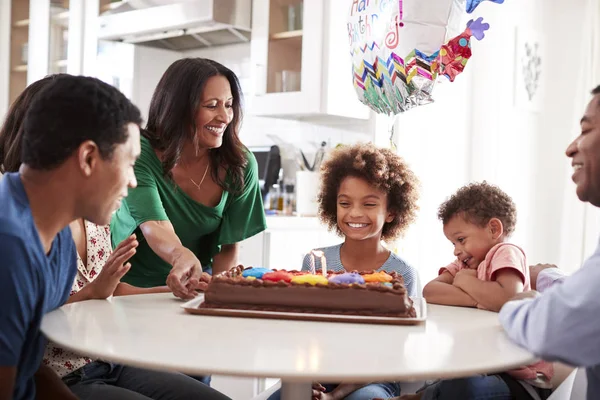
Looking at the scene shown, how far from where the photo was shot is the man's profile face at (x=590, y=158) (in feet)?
4.15

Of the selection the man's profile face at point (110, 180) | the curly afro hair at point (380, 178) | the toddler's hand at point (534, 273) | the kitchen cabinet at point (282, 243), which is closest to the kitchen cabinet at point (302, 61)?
the kitchen cabinet at point (282, 243)

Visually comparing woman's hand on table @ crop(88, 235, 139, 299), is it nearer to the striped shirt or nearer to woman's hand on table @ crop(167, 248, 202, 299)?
woman's hand on table @ crop(167, 248, 202, 299)

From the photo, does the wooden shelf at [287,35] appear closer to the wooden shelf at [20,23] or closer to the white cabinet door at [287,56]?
the white cabinet door at [287,56]

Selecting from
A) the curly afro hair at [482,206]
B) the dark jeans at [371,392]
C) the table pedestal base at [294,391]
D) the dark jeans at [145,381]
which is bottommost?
the dark jeans at [371,392]

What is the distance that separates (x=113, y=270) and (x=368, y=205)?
0.88m

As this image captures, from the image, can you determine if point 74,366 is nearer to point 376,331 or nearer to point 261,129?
point 376,331

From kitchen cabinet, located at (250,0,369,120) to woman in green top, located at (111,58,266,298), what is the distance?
1436 millimetres

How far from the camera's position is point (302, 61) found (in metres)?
3.76

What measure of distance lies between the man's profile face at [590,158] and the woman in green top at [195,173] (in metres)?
1.16

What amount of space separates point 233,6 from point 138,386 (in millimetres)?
2640

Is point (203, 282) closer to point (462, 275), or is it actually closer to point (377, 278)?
point (377, 278)

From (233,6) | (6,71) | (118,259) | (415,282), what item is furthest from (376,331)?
(6,71)

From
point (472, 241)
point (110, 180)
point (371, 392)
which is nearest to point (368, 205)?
point (472, 241)

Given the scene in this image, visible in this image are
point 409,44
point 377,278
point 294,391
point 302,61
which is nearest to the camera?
point 294,391
